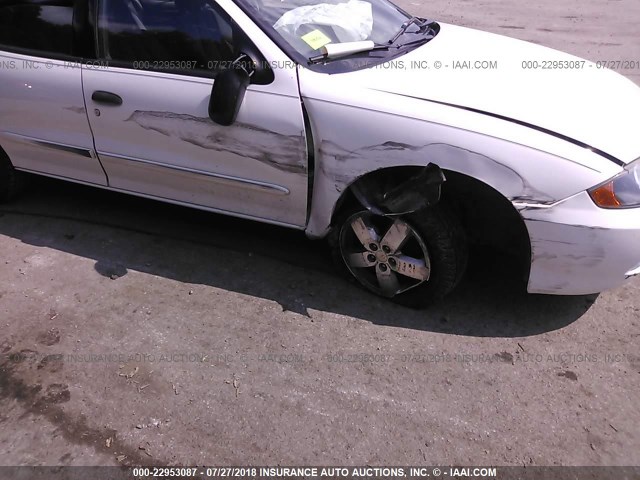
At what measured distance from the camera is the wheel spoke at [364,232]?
3.04 m

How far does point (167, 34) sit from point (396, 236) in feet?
5.41

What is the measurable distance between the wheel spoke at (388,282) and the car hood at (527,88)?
37.4 inches

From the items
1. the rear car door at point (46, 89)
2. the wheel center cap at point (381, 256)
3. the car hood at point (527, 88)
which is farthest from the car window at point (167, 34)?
the wheel center cap at point (381, 256)

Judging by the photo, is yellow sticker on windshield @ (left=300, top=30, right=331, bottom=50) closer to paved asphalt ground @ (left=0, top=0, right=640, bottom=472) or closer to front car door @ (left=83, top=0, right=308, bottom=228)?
front car door @ (left=83, top=0, right=308, bottom=228)

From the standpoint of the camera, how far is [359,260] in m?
3.18

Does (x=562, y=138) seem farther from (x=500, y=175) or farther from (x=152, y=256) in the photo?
(x=152, y=256)

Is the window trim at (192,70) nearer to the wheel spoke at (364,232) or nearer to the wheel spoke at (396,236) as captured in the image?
the wheel spoke at (364,232)

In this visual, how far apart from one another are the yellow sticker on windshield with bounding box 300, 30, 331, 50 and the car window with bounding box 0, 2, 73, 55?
1.43 metres

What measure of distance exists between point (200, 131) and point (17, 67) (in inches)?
54.0

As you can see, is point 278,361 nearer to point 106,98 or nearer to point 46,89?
point 106,98

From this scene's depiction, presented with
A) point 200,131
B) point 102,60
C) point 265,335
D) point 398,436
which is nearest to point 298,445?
point 398,436

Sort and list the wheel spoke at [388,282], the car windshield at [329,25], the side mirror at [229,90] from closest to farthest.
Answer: the side mirror at [229,90]
the car windshield at [329,25]
the wheel spoke at [388,282]

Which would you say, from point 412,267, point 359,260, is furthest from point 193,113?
point 412,267

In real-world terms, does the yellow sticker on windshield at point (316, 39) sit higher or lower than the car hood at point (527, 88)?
lower
